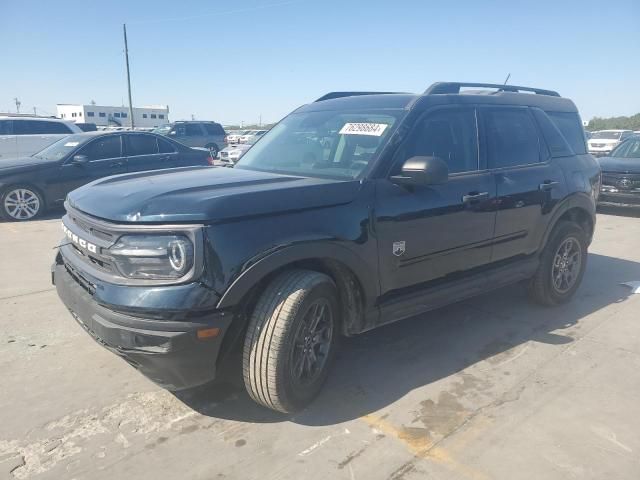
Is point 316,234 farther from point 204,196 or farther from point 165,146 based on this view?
point 165,146

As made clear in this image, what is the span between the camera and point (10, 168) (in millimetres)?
8477

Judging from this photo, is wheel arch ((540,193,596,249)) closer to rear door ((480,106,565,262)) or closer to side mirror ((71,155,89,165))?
rear door ((480,106,565,262))

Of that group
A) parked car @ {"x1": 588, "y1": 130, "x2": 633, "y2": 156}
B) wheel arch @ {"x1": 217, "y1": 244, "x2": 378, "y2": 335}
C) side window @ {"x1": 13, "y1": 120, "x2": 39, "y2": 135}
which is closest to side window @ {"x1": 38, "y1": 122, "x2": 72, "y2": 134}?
side window @ {"x1": 13, "y1": 120, "x2": 39, "y2": 135}

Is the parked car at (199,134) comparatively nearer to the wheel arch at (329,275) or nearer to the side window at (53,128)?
the side window at (53,128)

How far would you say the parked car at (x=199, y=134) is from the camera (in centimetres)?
2225

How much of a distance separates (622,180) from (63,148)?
36.1 feet

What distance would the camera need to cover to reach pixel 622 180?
9.90 m

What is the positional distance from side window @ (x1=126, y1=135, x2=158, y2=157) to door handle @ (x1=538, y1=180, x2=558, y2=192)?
7797 millimetres

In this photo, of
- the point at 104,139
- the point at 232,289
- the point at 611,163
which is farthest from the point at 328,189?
the point at 611,163

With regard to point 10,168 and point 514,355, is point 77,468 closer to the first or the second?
point 514,355

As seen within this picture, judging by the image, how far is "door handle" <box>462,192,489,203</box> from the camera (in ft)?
11.7

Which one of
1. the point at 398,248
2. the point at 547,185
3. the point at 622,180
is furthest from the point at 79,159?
the point at 622,180

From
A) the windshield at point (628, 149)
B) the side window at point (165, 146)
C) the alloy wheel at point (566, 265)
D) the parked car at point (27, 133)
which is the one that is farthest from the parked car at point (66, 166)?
the windshield at point (628, 149)

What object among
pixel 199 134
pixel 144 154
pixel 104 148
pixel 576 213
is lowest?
pixel 576 213
